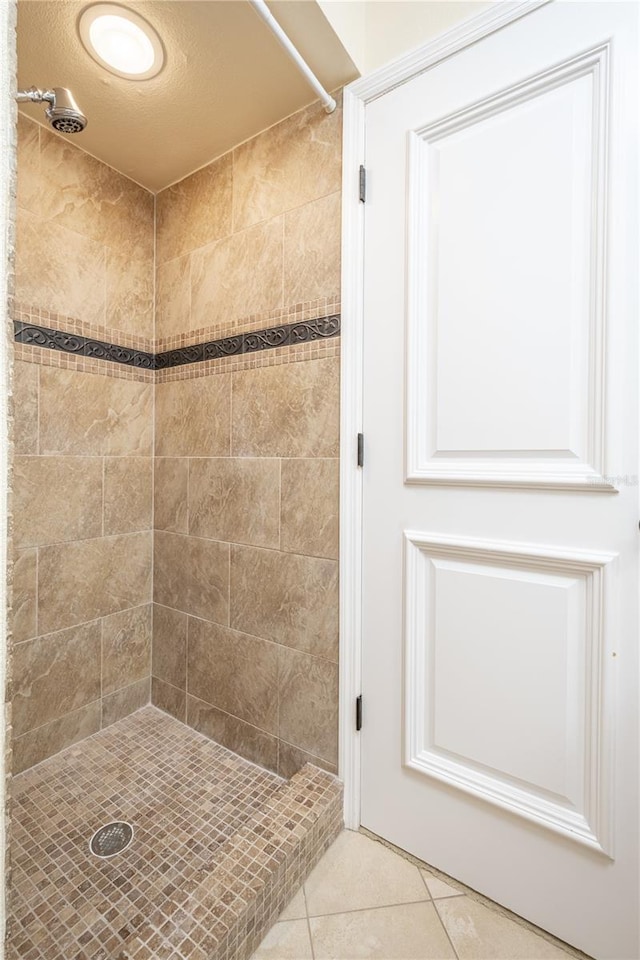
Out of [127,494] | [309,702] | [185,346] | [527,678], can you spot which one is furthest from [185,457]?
[527,678]

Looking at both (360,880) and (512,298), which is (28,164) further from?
(360,880)

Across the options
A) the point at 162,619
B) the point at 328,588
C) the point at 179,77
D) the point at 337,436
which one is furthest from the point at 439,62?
the point at 162,619

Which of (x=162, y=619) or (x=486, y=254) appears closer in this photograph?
(x=486, y=254)

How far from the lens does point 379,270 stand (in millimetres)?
1228

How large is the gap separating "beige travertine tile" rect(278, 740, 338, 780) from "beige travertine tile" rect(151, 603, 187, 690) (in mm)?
505

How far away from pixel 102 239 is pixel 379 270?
3.65 feet

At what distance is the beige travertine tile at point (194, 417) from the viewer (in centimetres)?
158

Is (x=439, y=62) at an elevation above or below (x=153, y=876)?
above

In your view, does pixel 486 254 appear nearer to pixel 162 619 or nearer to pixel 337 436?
pixel 337 436

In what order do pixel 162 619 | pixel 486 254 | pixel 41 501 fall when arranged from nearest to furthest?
1. pixel 486 254
2. pixel 41 501
3. pixel 162 619

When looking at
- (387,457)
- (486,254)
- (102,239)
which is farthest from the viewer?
(102,239)

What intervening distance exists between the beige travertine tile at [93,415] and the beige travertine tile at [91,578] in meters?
0.35

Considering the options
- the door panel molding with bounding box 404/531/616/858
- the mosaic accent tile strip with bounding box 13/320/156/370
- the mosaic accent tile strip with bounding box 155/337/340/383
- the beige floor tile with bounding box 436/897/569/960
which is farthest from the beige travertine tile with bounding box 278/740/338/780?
the mosaic accent tile strip with bounding box 13/320/156/370

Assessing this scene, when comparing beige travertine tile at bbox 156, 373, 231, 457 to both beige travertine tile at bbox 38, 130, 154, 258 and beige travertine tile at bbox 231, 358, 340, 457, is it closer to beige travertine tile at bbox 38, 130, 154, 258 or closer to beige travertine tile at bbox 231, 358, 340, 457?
beige travertine tile at bbox 231, 358, 340, 457
